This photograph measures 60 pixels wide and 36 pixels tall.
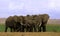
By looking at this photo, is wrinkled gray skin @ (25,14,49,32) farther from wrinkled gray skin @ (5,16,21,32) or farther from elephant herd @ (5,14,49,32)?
wrinkled gray skin @ (5,16,21,32)

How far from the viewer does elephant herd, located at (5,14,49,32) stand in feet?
75.9

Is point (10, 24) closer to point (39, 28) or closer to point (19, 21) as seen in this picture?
point (19, 21)

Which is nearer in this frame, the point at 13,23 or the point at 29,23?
the point at 29,23

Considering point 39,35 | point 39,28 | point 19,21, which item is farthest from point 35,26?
point 39,35

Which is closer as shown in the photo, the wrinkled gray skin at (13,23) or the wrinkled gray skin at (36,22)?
the wrinkled gray skin at (36,22)

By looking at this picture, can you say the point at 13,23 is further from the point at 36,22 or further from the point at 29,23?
the point at 36,22

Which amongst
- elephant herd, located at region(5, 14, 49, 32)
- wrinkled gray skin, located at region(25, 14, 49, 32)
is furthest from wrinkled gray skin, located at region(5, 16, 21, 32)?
wrinkled gray skin, located at region(25, 14, 49, 32)

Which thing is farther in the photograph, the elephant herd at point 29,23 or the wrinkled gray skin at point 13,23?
the wrinkled gray skin at point 13,23

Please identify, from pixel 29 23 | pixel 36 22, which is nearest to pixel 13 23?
pixel 29 23

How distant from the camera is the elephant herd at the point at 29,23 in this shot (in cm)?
2314

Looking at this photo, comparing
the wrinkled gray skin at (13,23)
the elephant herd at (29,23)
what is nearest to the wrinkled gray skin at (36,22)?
the elephant herd at (29,23)

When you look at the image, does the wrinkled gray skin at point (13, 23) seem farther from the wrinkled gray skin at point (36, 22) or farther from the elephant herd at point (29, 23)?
the wrinkled gray skin at point (36, 22)

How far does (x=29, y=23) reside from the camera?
23359 mm

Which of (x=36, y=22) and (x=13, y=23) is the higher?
(x=36, y=22)
